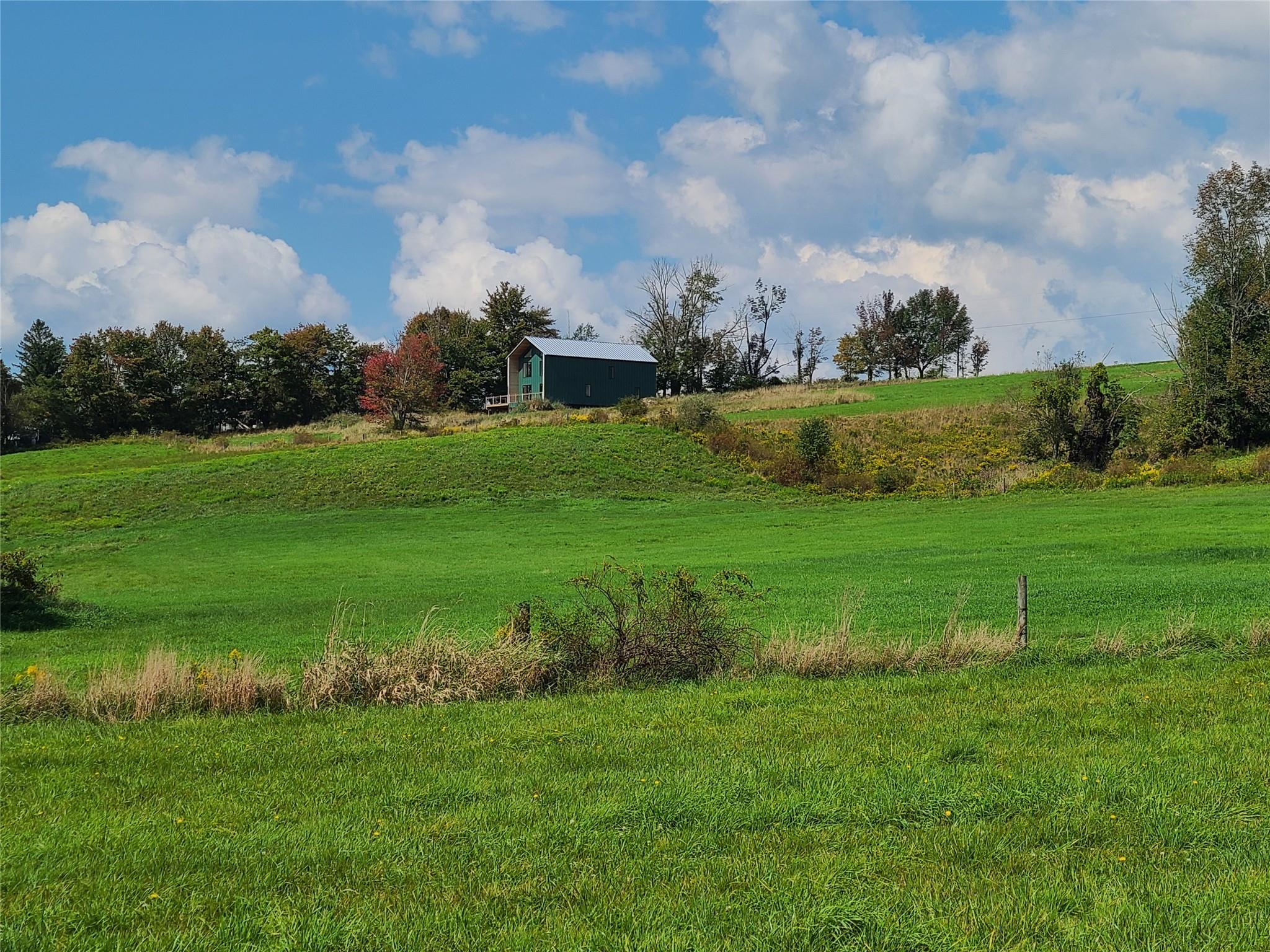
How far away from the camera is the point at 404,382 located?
72.6 m

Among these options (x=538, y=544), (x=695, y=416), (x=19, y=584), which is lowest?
(x=538, y=544)

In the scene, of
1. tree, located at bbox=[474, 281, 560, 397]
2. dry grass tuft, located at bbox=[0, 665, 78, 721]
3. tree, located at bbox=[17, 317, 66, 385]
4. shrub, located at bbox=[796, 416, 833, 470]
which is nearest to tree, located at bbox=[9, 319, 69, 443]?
tree, located at bbox=[17, 317, 66, 385]

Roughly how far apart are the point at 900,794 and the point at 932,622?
9341 millimetres

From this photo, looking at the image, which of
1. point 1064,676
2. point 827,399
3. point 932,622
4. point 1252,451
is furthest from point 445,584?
point 827,399

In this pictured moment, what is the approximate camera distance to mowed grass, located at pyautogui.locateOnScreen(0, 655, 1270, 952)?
4.84 m

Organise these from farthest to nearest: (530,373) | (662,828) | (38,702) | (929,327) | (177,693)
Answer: (929,327) < (530,373) < (177,693) < (38,702) < (662,828)

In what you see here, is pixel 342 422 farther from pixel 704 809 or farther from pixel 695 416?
pixel 704 809

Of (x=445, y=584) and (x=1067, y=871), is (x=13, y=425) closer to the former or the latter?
(x=445, y=584)

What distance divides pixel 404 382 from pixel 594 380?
709 inches

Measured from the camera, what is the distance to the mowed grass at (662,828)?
15.9 ft

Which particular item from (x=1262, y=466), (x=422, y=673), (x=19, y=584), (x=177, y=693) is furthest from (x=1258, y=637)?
(x=1262, y=466)

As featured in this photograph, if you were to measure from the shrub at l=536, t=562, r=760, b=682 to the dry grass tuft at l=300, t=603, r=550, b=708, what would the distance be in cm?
→ 49

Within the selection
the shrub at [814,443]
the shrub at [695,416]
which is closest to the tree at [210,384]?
the shrub at [695,416]

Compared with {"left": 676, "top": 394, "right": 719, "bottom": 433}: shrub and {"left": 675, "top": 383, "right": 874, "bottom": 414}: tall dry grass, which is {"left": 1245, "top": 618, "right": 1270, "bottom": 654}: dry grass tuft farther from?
{"left": 675, "top": 383, "right": 874, "bottom": 414}: tall dry grass
